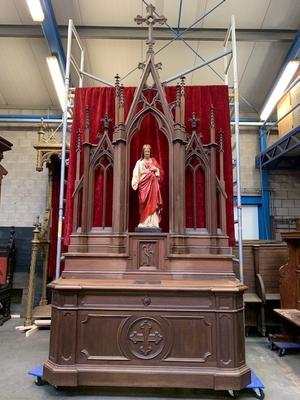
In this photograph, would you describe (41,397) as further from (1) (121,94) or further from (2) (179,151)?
(1) (121,94)

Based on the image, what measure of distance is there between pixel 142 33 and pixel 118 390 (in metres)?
5.30

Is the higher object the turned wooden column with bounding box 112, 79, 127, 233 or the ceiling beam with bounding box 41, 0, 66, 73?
the ceiling beam with bounding box 41, 0, 66, 73

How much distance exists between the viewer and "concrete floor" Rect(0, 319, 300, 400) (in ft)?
8.32

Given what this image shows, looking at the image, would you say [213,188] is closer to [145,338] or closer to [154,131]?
[154,131]

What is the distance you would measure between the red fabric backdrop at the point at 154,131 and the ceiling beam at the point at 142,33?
211cm

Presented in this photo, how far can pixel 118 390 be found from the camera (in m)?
2.63

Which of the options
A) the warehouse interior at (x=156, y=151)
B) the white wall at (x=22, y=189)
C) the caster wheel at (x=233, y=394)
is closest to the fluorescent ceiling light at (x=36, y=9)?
the warehouse interior at (x=156, y=151)

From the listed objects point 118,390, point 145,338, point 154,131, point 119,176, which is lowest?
point 118,390

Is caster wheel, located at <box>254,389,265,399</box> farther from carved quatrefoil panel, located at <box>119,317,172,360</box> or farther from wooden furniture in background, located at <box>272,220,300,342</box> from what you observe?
wooden furniture in background, located at <box>272,220,300,342</box>

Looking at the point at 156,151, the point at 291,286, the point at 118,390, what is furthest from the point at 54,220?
the point at 291,286

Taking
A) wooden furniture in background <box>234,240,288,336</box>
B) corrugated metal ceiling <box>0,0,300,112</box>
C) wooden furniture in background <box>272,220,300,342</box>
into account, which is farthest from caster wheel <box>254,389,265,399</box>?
corrugated metal ceiling <box>0,0,300,112</box>


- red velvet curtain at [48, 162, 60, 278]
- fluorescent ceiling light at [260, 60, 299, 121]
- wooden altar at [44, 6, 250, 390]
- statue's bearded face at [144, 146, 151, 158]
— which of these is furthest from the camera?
fluorescent ceiling light at [260, 60, 299, 121]

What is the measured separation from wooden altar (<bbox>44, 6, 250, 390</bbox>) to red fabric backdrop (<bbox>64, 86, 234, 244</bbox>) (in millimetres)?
355

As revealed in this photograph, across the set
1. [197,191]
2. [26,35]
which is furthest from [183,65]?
[197,191]
